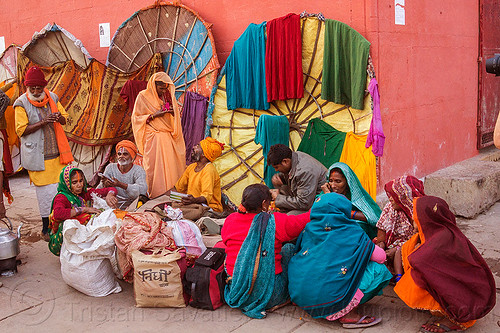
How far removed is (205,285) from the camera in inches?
150

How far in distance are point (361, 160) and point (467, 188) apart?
1.29 metres

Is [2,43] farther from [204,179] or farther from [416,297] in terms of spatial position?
[416,297]

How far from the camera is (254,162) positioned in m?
6.44

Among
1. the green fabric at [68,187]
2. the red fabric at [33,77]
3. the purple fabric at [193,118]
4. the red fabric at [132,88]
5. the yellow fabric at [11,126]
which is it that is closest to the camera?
the green fabric at [68,187]

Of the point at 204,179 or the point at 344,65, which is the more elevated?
the point at 344,65

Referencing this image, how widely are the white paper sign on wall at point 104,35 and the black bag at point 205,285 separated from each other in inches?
210

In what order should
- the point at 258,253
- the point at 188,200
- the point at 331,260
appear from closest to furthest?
the point at 331,260 → the point at 258,253 → the point at 188,200

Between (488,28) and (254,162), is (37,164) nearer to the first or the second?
(254,162)

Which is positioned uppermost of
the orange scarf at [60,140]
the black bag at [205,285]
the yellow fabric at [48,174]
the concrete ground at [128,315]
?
the orange scarf at [60,140]

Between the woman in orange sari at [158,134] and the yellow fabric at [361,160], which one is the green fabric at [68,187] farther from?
the yellow fabric at [361,160]

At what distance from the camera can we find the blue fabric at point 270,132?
234 inches

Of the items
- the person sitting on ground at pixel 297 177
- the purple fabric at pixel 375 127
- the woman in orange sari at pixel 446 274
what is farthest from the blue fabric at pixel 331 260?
the purple fabric at pixel 375 127

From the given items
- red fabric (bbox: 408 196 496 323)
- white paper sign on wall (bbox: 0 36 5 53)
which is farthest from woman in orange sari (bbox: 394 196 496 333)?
white paper sign on wall (bbox: 0 36 5 53)

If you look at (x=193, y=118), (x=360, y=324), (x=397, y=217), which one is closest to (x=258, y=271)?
(x=360, y=324)
